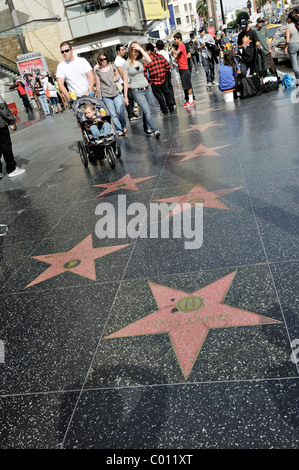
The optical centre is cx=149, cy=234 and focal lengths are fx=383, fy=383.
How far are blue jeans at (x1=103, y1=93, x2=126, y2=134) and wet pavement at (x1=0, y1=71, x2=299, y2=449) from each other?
3713 millimetres

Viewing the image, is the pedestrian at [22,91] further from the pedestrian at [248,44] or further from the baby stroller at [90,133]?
the baby stroller at [90,133]

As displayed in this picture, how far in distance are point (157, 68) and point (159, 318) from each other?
346 inches

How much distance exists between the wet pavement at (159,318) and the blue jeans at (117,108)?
371 cm

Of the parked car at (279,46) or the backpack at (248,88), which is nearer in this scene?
the backpack at (248,88)

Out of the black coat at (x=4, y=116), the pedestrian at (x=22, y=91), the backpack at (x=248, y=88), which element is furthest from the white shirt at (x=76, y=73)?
the pedestrian at (x=22, y=91)

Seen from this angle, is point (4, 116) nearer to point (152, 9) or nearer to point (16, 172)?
point (16, 172)

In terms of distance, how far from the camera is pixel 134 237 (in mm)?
4004

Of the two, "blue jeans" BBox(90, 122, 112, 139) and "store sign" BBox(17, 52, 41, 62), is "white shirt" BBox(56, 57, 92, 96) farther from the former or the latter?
"store sign" BBox(17, 52, 41, 62)

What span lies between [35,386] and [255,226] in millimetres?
2366

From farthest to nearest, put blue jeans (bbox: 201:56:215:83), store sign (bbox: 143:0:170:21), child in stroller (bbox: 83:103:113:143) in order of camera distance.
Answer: store sign (bbox: 143:0:170:21)
blue jeans (bbox: 201:56:215:83)
child in stroller (bbox: 83:103:113:143)

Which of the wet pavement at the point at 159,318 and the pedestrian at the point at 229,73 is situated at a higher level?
the pedestrian at the point at 229,73

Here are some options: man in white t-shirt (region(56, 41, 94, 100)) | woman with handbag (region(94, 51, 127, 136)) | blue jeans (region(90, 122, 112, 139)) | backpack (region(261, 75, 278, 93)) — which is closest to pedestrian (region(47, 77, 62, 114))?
woman with handbag (region(94, 51, 127, 136))

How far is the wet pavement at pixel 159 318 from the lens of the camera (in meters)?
1.92

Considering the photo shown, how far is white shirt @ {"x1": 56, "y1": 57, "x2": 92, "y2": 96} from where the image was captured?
7465mm
